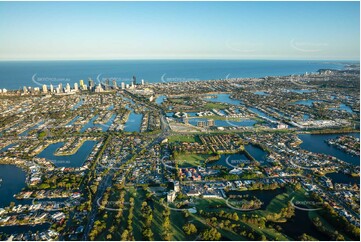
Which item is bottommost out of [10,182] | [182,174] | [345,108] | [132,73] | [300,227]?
[132,73]

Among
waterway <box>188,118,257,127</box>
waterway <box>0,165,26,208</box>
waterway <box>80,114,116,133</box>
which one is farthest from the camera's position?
waterway <box>188,118,257,127</box>

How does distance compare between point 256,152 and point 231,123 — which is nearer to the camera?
point 256,152

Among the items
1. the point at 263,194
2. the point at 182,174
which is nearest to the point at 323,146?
the point at 263,194

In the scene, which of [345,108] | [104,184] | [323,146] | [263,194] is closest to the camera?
[263,194]

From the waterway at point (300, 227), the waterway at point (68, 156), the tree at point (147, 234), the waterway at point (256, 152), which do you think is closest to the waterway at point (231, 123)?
the waterway at point (256, 152)

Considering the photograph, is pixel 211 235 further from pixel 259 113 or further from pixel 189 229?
pixel 259 113

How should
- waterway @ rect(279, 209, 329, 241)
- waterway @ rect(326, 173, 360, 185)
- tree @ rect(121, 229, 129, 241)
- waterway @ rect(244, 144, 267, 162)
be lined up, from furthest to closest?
waterway @ rect(244, 144, 267, 162)
waterway @ rect(326, 173, 360, 185)
waterway @ rect(279, 209, 329, 241)
tree @ rect(121, 229, 129, 241)

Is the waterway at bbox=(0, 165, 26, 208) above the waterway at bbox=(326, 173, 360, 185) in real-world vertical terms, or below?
below

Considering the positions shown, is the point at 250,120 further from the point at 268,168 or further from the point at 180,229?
the point at 180,229

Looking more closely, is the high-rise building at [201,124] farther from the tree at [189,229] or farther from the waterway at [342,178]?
the tree at [189,229]

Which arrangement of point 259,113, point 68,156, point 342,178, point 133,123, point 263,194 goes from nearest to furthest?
point 263,194
point 342,178
point 68,156
point 133,123
point 259,113

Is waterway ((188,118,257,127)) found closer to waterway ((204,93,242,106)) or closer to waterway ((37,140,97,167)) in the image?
waterway ((204,93,242,106))

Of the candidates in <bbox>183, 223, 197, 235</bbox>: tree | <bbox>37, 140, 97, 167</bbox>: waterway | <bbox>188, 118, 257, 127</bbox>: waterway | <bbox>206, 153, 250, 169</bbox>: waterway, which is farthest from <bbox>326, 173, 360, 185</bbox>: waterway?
<bbox>37, 140, 97, 167</bbox>: waterway

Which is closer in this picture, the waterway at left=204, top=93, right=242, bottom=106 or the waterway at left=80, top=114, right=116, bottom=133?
the waterway at left=80, top=114, right=116, bottom=133
